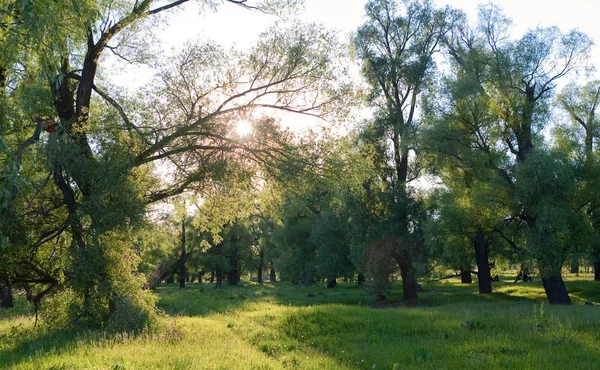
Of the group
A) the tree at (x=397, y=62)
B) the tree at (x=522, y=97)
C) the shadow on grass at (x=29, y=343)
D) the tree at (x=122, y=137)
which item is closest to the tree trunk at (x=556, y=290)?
A: the tree at (x=522, y=97)

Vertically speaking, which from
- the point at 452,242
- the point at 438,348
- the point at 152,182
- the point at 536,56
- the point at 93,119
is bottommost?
the point at 438,348

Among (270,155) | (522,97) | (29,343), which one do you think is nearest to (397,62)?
(522,97)

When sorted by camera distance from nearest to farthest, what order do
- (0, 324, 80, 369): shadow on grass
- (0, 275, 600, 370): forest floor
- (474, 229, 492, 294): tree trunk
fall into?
(0, 275, 600, 370): forest floor
(0, 324, 80, 369): shadow on grass
(474, 229, 492, 294): tree trunk

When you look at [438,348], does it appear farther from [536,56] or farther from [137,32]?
[536,56]

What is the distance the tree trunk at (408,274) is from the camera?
27.8 meters

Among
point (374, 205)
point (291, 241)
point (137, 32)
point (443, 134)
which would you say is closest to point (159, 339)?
point (137, 32)

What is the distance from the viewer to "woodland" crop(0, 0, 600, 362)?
13648mm

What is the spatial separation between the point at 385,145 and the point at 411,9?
31.7 feet

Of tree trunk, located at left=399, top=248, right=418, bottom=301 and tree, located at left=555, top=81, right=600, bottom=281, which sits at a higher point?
tree, located at left=555, top=81, right=600, bottom=281

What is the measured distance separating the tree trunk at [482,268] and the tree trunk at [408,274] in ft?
27.2

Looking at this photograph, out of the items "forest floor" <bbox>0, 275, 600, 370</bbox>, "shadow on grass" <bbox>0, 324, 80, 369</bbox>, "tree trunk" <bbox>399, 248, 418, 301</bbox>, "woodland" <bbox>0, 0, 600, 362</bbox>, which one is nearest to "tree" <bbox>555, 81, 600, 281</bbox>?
"woodland" <bbox>0, 0, 600, 362</bbox>

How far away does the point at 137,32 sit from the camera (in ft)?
58.1

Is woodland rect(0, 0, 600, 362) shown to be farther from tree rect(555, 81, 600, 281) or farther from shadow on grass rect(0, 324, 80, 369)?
tree rect(555, 81, 600, 281)

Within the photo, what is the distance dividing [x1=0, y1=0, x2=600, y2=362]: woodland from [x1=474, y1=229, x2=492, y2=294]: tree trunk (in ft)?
9.51
